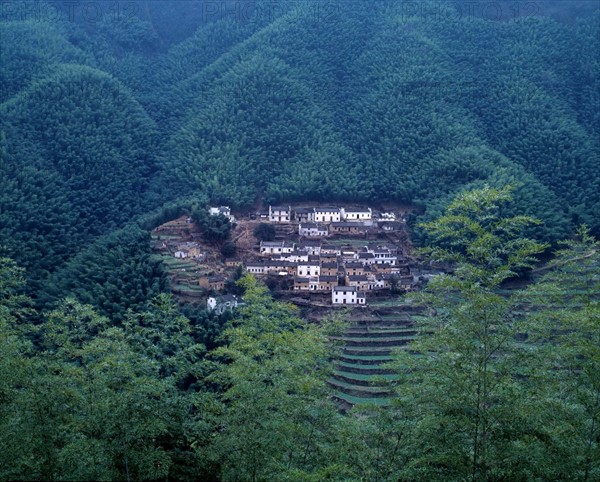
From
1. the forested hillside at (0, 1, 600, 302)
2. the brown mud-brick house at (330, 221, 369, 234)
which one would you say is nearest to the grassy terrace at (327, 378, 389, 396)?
the brown mud-brick house at (330, 221, 369, 234)

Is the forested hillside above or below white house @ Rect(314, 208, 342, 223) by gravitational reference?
above

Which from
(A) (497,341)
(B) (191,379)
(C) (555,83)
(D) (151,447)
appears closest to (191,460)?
(D) (151,447)

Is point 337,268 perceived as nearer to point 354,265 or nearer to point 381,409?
point 354,265

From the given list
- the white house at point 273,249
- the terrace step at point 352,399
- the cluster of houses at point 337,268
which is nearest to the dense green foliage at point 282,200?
the white house at point 273,249

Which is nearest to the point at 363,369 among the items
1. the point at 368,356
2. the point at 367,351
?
the point at 368,356

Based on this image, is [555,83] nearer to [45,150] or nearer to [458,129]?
[458,129]

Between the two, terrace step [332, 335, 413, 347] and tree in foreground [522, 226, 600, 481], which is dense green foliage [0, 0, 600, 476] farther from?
terrace step [332, 335, 413, 347]
